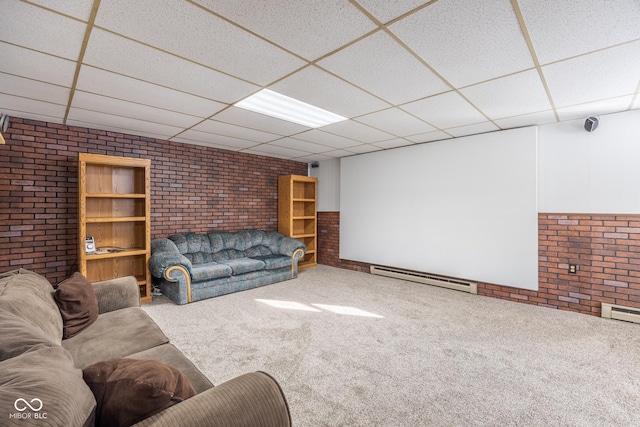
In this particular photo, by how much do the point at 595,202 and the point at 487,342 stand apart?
94.7 inches

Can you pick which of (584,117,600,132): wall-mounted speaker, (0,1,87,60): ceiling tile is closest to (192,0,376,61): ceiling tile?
(0,1,87,60): ceiling tile

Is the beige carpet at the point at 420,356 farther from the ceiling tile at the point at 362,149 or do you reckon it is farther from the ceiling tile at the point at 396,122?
the ceiling tile at the point at 362,149

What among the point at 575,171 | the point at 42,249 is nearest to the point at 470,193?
the point at 575,171

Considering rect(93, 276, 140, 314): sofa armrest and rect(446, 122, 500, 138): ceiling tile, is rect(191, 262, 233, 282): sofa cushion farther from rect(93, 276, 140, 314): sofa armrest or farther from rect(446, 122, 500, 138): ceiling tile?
rect(446, 122, 500, 138): ceiling tile

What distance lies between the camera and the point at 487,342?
2932mm

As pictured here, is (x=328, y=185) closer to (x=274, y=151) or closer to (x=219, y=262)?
(x=274, y=151)

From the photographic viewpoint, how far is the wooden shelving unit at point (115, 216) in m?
3.87

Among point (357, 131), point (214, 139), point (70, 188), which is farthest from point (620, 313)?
point (70, 188)

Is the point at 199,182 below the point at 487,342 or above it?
above

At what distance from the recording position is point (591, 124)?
3.61 metres

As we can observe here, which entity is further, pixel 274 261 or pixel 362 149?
pixel 362 149

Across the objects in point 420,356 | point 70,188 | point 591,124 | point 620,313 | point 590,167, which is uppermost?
point 591,124

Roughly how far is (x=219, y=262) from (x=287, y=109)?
9.25 feet

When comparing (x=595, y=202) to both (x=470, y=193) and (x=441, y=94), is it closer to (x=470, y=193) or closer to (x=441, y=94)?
(x=470, y=193)
